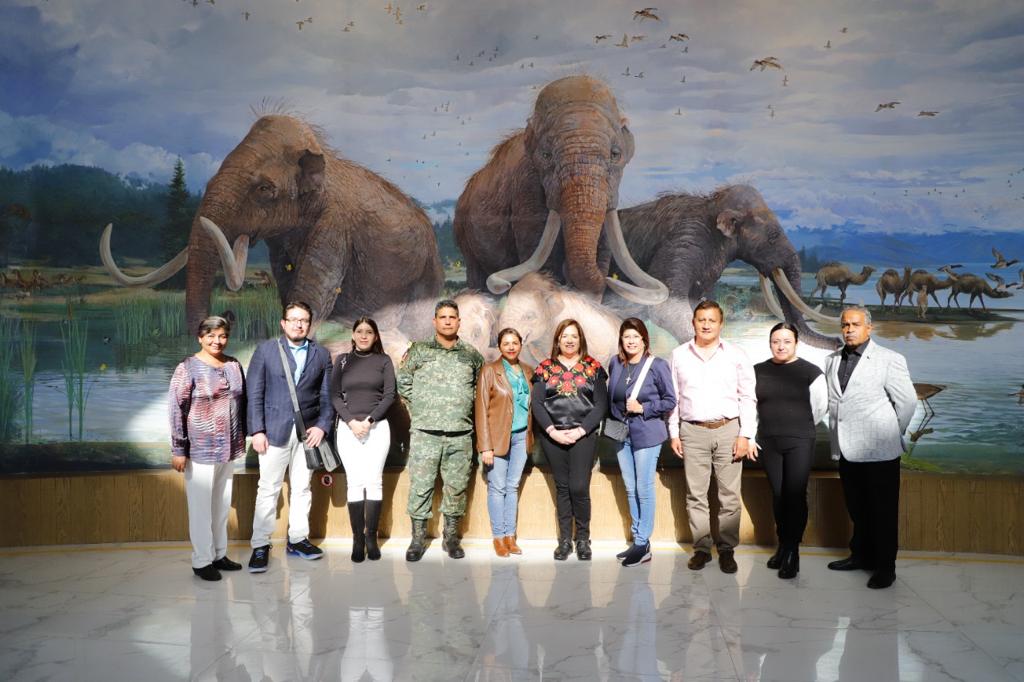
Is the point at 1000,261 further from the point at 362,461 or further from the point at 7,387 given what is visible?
the point at 7,387

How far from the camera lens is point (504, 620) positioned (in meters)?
3.87

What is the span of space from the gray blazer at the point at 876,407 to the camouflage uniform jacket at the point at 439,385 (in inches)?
86.5

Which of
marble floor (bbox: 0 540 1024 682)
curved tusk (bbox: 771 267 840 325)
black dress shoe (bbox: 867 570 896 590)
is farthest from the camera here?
curved tusk (bbox: 771 267 840 325)

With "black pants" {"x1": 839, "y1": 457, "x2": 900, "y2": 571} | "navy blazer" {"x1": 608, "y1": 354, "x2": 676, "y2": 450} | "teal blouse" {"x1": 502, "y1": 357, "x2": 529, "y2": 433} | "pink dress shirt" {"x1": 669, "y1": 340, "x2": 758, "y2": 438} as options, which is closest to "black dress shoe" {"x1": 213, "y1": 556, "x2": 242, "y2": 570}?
"teal blouse" {"x1": 502, "y1": 357, "x2": 529, "y2": 433}

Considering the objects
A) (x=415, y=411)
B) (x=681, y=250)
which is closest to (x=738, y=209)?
(x=681, y=250)

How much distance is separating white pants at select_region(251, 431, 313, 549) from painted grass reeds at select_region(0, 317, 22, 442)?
239cm

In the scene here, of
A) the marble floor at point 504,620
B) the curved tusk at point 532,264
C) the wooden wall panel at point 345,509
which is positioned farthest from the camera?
the curved tusk at point 532,264

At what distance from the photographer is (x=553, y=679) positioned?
10.6ft

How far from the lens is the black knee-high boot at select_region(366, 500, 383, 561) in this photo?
194 inches

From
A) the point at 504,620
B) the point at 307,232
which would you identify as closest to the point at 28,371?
the point at 307,232

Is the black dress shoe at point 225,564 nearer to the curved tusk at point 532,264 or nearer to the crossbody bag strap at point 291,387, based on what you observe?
the crossbody bag strap at point 291,387

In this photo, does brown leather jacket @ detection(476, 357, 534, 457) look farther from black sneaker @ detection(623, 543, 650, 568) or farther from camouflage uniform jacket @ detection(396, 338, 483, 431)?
black sneaker @ detection(623, 543, 650, 568)

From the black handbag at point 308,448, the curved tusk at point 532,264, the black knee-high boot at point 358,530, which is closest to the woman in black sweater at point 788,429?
Result: the curved tusk at point 532,264

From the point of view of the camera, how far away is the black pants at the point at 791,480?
460 centimetres
